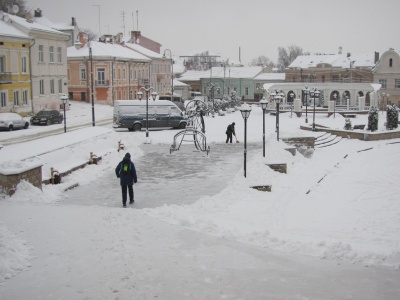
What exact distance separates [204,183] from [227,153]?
256 inches

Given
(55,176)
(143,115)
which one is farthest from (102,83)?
(55,176)

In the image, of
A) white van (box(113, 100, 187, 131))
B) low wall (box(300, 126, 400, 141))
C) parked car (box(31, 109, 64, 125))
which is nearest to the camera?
white van (box(113, 100, 187, 131))

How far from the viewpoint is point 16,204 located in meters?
11.8

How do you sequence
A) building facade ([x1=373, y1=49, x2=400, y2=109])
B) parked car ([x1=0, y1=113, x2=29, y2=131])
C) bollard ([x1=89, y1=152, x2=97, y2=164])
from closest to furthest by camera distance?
bollard ([x1=89, y1=152, x2=97, y2=164])
parked car ([x1=0, y1=113, x2=29, y2=131])
building facade ([x1=373, y1=49, x2=400, y2=109])

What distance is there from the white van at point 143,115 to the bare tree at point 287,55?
108m

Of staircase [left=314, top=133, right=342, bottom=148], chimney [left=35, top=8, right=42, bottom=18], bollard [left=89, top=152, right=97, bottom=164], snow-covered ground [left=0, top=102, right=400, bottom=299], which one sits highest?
chimney [left=35, top=8, right=42, bottom=18]

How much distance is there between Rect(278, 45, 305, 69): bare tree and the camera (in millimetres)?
137000

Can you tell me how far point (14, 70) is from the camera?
38125 mm

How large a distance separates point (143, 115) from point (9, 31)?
14.4 m

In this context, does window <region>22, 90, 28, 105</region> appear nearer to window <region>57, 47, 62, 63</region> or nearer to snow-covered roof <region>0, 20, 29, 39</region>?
snow-covered roof <region>0, 20, 29, 39</region>

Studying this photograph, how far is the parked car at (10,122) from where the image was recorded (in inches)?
1237

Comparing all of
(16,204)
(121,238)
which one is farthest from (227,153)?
(121,238)

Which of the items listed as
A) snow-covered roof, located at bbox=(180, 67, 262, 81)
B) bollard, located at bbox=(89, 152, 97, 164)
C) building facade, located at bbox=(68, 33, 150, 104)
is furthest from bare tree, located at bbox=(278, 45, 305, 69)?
bollard, located at bbox=(89, 152, 97, 164)

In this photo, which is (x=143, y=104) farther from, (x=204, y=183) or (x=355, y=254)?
(x=355, y=254)
